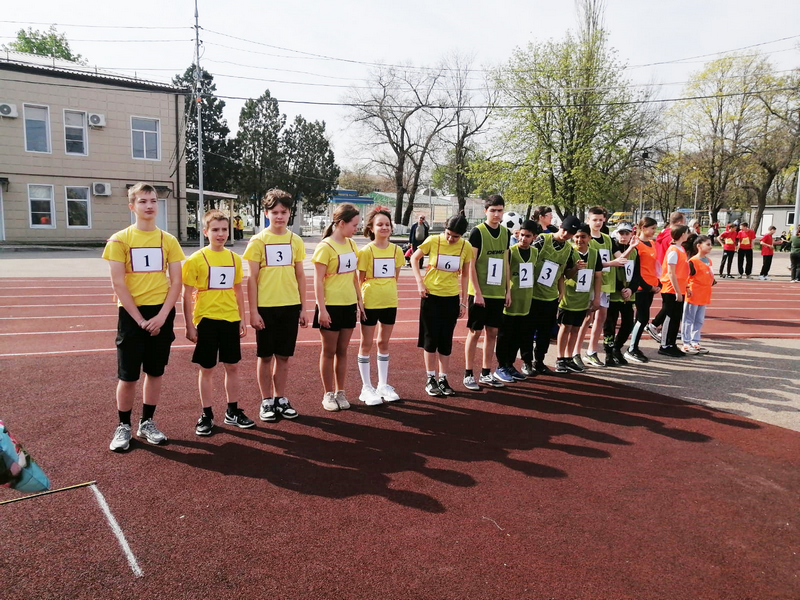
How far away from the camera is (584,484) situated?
4.03 meters

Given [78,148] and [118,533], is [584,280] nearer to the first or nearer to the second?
[118,533]

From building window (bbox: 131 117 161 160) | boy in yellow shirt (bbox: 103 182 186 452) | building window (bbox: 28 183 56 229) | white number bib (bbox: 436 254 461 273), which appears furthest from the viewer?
building window (bbox: 131 117 161 160)

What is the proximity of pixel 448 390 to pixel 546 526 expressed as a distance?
8.93 ft

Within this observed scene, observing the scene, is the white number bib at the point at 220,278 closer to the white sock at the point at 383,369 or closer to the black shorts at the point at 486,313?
the white sock at the point at 383,369

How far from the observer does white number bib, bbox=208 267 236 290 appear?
15.6 feet

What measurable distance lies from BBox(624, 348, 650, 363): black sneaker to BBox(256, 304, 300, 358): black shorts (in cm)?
517

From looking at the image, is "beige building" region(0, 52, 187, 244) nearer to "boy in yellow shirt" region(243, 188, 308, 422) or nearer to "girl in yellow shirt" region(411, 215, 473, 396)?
"girl in yellow shirt" region(411, 215, 473, 396)

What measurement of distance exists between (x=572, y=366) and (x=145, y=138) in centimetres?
2912

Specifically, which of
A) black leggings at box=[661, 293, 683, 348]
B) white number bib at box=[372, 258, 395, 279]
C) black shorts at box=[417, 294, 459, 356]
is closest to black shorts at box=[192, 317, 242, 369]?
white number bib at box=[372, 258, 395, 279]

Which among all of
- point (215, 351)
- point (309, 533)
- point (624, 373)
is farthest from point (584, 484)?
point (624, 373)

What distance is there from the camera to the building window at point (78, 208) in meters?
28.5

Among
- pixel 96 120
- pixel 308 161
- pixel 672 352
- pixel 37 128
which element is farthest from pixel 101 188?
pixel 672 352

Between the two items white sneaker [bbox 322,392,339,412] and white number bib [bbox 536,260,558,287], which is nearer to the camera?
white sneaker [bbox 322,392,339,412]

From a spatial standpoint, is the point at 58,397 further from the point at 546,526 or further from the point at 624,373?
the point at 624,373
